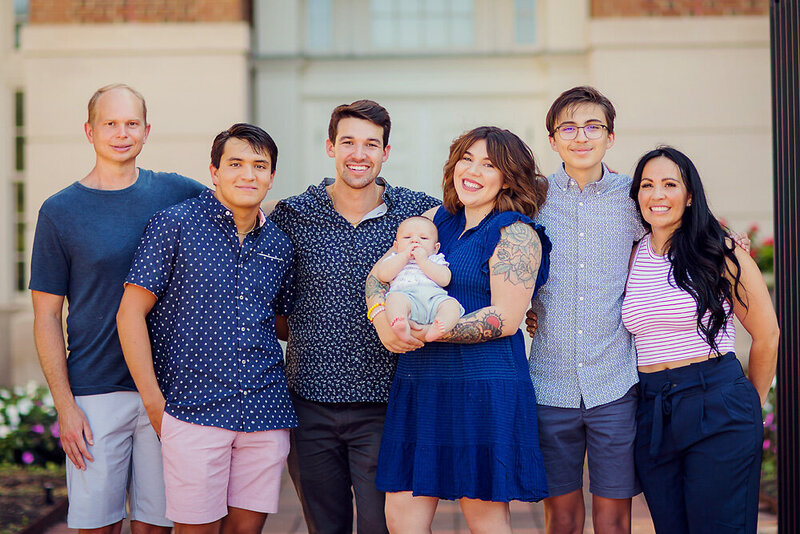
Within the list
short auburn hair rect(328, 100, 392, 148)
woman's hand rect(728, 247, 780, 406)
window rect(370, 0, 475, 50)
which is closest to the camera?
woman's hand rect(728, 247, 780, 406)

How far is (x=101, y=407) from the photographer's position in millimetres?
3234

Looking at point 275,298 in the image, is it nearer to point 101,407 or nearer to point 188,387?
point 188,387

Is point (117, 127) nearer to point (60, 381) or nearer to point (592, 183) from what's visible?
point (60, 381)

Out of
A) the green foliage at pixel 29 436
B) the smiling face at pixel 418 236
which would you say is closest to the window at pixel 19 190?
the green foliage at pixel 29 436

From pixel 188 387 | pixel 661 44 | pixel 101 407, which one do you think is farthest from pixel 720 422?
pixel 661 44

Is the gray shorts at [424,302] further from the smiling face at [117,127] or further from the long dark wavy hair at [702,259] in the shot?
the smiling face at [117,127]

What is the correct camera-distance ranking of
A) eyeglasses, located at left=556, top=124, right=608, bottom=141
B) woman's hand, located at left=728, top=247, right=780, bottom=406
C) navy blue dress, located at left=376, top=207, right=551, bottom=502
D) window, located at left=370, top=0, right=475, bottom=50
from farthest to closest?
1. window, located at left=370, top=0, right=475, bottom=50
2. eyeglasses, located at left=556, top=124, right=608, bottom=141
3. woman's hand, located at left=728, top=247, right=780, bottom=406
4. navy blue dress, located at left=376, top=207, right=551, bottom=502

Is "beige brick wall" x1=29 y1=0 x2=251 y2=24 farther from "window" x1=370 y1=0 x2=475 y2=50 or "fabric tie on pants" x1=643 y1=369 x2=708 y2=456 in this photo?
"fabric tie on pants" x1=643 y1=369 x2=708 y2=456

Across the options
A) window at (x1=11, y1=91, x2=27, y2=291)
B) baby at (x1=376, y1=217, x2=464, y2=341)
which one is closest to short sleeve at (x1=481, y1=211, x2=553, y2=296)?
baby at (x1=376, y1=217, x2=464, y2=341)

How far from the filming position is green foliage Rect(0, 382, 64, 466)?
571 cm

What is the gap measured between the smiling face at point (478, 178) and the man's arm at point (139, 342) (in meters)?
1.26

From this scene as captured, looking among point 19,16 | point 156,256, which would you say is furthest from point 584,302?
point 19,16

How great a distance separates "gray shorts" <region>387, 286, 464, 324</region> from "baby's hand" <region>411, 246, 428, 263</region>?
13 cm

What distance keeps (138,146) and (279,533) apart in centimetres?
252
